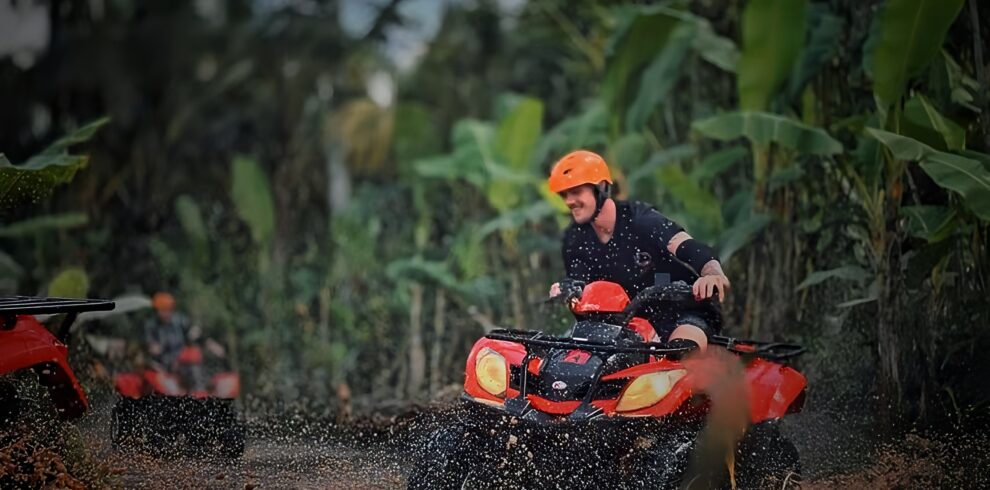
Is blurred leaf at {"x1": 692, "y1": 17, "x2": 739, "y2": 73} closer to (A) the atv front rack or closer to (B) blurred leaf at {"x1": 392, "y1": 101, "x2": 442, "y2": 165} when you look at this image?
(A) the atv front rack

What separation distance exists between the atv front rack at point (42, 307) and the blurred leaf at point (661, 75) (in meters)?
4.20

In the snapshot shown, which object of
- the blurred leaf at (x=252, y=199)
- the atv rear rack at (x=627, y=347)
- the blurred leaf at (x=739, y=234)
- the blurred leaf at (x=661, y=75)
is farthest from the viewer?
the blurred leaf at (x=252, y=199)

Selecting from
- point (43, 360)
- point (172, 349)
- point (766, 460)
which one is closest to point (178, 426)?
point (43, 360)

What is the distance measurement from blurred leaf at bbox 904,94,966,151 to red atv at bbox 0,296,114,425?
13.6 ft

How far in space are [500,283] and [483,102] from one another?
607 cm

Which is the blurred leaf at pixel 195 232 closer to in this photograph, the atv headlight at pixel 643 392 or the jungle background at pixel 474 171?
the jungle background at pixel 474 171

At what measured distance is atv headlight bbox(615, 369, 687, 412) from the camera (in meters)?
4.33

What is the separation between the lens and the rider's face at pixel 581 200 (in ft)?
15.7

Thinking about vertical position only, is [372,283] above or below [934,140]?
below

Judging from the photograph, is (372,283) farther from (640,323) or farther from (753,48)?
(640,323)

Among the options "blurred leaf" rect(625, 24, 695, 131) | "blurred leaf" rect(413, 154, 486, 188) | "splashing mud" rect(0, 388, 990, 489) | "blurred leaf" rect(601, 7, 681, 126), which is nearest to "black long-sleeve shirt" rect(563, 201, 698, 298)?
"splashing mud" rect(0, 388, 990, 489)

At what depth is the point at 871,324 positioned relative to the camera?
6449 mm

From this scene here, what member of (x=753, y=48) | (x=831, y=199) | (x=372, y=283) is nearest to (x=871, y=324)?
(x=831, y=199)

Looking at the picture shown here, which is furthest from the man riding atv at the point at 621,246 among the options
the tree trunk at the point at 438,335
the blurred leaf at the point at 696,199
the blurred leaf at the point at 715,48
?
the tree trunk at the point at 438,335
